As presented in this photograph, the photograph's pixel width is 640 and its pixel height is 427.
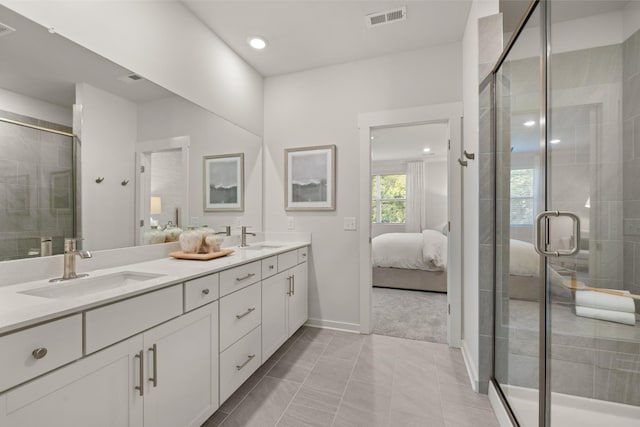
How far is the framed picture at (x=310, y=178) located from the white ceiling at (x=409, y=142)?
5.34ft

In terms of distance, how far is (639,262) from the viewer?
3.85 feet

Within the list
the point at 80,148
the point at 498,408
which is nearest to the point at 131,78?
the point at 80,148

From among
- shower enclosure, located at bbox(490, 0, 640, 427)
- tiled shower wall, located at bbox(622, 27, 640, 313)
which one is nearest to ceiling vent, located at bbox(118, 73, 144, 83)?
shower enclosure, located at bbox(490, 0, 640, 427)

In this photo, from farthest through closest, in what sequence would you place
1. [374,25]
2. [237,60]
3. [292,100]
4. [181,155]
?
[292,100]
[237,60]
[374,25]
[181,155]

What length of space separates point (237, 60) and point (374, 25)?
4.12 feet

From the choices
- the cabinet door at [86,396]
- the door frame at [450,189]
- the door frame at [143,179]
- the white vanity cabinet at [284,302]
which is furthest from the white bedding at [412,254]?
the cabinet door at [86,396]

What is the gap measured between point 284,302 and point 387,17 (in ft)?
7.70

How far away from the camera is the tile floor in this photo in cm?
159

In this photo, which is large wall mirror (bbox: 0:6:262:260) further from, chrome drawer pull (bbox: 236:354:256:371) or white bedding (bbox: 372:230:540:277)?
white bedding (bbox: 372:230:540:277)

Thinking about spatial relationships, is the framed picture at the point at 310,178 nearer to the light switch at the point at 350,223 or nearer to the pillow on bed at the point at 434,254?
the light switch at the point at 350,223

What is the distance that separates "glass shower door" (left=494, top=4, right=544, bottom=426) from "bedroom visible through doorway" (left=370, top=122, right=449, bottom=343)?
37.0 inches

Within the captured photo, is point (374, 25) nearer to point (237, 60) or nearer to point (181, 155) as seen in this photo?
point (237, 60)

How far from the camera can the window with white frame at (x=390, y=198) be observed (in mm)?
7407

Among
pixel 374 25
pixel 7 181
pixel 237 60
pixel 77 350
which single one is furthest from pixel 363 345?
pixel 237 60
